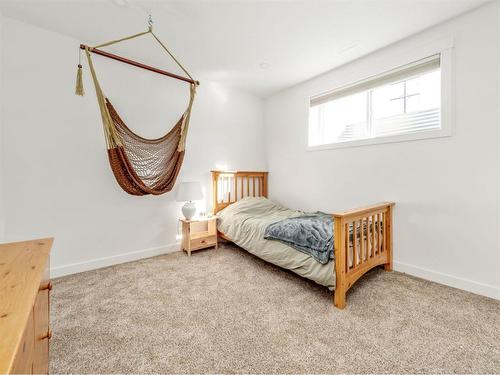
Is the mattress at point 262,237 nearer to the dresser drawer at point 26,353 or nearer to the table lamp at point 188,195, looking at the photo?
the table lamp at point 188,195

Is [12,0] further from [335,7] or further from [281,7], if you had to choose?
[335,7]

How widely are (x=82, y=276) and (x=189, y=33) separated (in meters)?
2.71

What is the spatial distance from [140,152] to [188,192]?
774 mm

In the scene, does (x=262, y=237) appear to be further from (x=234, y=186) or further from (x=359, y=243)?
(x=234, y=186)

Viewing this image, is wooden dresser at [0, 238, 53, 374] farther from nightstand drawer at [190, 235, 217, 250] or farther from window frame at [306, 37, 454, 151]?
window frame at [306, 37, 454, 151]

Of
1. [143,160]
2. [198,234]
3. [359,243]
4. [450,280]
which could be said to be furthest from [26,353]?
[450,280]

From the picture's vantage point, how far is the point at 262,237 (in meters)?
2.57

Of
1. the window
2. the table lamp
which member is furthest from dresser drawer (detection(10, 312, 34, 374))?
the window

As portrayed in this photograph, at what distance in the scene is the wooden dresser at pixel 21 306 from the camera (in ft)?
1.70

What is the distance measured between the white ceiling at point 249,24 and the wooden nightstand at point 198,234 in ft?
6.81

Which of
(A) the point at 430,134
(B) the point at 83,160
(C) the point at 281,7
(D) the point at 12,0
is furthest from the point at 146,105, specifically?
(A) the point at 430,134

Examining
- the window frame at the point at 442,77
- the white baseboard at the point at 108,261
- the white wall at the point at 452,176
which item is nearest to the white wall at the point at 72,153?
the white baseboard at the point at 108,261

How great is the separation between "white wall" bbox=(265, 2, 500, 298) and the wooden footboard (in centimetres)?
15

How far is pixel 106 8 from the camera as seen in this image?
1978mm
